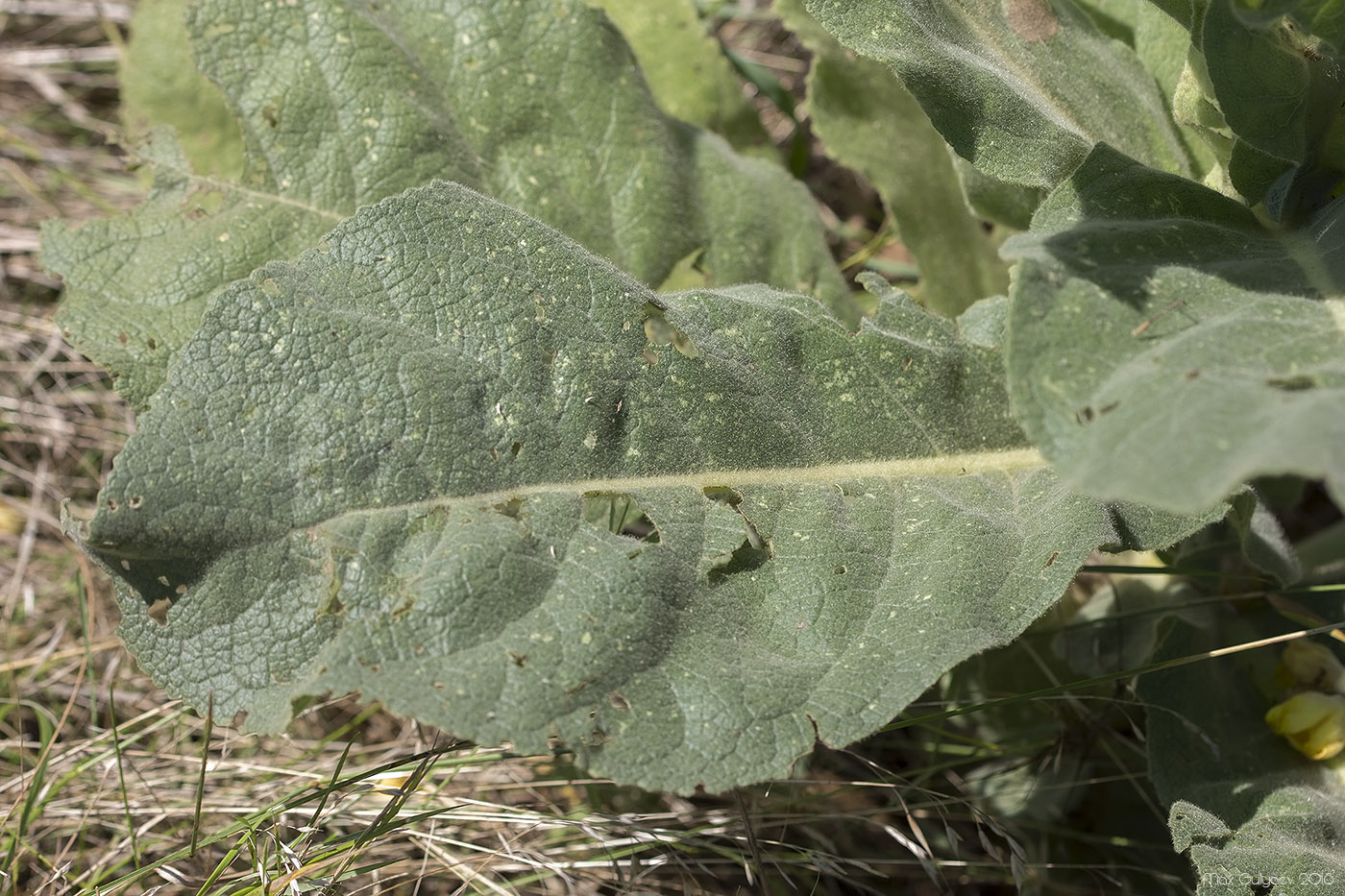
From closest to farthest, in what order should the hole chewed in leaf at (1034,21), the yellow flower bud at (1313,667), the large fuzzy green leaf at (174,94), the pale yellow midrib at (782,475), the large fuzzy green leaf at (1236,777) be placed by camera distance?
the pale yellow midrib at (782,475) < the large fuzzy green leaf at (1236,777) < the hole chewed in leaf at (1034,21) < the yellow flower bud at (1313,667) < the large fuzzy green leaf at (174,94)

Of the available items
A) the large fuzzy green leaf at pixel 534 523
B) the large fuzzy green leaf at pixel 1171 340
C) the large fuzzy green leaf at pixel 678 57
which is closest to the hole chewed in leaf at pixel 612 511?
the large fuzzy green leaf at pixel 534 523

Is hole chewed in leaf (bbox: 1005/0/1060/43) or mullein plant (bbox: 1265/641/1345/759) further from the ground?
hole chewed in leaf (bbox: 1005/0/1060/43)

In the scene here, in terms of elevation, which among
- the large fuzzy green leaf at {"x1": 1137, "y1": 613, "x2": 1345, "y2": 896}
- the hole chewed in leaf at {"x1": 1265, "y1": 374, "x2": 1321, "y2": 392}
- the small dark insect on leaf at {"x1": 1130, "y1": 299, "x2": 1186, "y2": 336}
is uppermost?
the small dark insect on leaf at {"x1": 1130, "y1": 299, "x2": 1186, "y2": 336}

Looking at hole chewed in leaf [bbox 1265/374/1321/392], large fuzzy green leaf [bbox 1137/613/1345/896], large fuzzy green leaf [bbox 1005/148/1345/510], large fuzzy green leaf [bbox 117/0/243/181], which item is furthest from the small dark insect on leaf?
large fuzzy green leaf [bbox 117/0/243/181]

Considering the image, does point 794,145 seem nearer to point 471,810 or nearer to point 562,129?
point 562,129

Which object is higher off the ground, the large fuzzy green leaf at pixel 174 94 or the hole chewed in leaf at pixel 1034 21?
the hole chewed in leaf at pixel 1034 21

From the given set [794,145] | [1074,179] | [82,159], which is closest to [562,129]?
[1074,179]

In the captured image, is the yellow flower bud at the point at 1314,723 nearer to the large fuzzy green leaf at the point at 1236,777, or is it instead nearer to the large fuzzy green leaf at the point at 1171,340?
the large fuzzy green leaf at the point at 1236,777

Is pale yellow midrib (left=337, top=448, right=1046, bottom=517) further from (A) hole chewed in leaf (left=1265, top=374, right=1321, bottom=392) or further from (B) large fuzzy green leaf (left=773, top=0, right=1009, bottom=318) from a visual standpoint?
(B) large fuzzy green leaf (left=773, top=0, right=1009, bottom=318)
